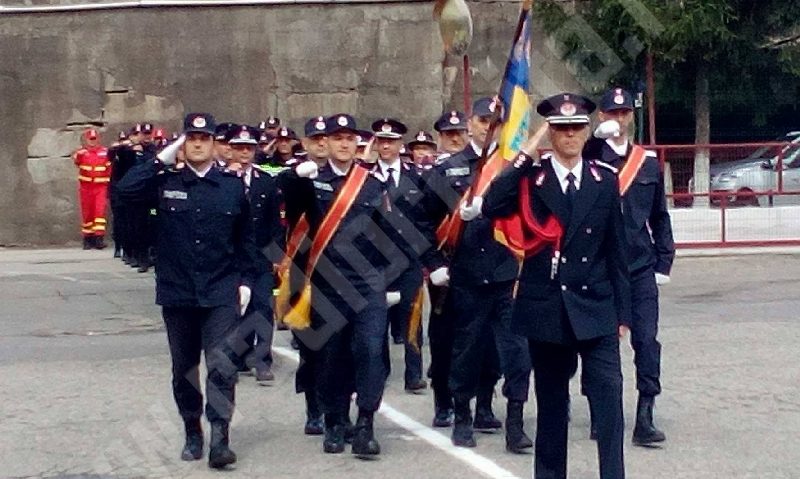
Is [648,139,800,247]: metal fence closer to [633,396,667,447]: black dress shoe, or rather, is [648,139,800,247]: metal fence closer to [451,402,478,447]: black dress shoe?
[633,396,667,447]: black dress shoe

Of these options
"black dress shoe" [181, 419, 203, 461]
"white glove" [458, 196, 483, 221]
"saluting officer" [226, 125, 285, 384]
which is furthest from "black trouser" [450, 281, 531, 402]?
"saluting officer" [226, 125, 285, 384]

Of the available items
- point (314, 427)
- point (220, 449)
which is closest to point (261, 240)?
point (314, 427)

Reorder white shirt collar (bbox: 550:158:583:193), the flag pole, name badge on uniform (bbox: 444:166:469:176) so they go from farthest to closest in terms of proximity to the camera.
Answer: name badge on uniform (bbox: 444:166:469:176) → the flag pole → white shirt collar (bbox: 550:158:583:193)

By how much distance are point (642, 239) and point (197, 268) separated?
2.62m

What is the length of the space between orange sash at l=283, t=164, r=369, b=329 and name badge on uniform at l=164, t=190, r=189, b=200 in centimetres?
86

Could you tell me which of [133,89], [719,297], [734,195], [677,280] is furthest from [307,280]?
[133,89]

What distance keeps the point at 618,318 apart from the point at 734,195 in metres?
13.4

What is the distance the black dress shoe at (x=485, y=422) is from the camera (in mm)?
9570

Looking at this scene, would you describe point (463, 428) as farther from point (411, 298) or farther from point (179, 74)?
point (179, 74)

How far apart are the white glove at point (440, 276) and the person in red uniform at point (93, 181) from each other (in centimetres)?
1418

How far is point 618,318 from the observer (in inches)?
287

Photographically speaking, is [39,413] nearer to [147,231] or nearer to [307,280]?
[147,231]

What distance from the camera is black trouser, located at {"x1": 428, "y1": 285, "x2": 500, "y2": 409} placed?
9.44 m

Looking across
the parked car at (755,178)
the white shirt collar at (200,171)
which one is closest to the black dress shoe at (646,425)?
the white shirt collar at (200,171)
